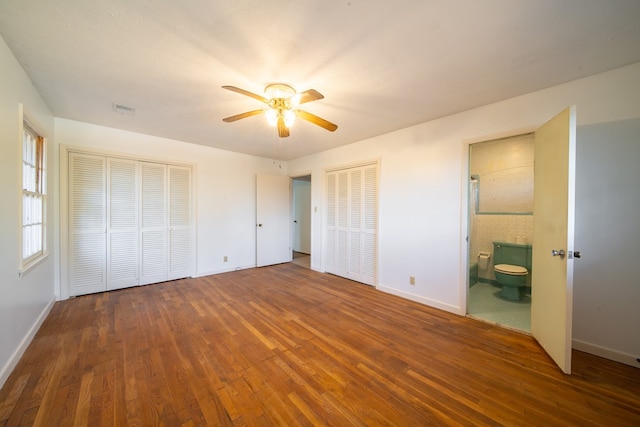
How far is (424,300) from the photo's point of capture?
294cm

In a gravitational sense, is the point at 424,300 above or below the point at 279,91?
below

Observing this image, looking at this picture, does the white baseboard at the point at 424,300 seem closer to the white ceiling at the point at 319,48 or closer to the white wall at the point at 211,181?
the white ceiling at the point at 319,48

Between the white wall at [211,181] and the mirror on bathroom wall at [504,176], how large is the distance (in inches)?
154

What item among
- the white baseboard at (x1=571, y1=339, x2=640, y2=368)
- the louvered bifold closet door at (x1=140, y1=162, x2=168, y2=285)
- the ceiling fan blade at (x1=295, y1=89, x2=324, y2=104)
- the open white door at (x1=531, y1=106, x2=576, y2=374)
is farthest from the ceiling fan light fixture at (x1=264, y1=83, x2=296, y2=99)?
the white baseboard at (x1=571, y1=339, x2=640, y2=368)

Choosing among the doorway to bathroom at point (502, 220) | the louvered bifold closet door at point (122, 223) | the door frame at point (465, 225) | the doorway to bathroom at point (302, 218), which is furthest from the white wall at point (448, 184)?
the louvered bifold closet door at point (122, 223)

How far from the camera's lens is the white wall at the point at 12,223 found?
1.60 metres

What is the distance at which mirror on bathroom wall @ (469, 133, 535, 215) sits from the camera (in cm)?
352

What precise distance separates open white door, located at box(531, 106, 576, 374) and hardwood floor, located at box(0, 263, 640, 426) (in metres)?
0.21

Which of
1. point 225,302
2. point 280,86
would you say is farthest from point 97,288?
point 280,86

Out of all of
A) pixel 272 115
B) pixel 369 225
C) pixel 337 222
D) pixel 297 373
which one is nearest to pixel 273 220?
pixel 337 222

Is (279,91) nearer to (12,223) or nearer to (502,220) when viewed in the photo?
(12,223)

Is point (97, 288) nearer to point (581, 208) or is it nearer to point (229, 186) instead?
point (229, 186)

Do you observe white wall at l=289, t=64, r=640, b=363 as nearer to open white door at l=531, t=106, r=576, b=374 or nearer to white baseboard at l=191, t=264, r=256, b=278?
open white door at l=531, t=106, r=576, b=374

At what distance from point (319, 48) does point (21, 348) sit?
10.9 feet
